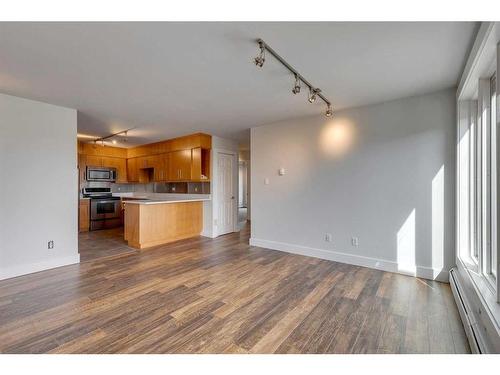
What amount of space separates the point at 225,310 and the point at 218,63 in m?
2.38

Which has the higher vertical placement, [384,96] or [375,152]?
[384,96]

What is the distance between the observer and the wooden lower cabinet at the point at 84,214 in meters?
5.87

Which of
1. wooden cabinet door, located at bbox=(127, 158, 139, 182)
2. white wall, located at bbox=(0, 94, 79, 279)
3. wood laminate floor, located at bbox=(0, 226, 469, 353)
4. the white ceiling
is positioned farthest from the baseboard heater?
wooden cabinet door, located at bbox=(127, 158, 139, 182)

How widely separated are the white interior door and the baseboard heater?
4312 millimetres

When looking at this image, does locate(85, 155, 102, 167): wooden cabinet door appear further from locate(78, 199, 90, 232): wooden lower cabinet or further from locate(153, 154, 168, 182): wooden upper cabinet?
locate(153, 154, 168, 182): wooden upper cabinet

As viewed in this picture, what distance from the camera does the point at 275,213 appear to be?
14.2ft

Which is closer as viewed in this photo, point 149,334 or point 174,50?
point 149,334

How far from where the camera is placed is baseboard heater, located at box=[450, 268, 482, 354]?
1585 mm

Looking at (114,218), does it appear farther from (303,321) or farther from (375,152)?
(375,152)

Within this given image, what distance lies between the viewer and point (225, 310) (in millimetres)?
2174

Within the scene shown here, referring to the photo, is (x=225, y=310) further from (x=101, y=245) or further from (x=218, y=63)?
(x=101, y=245)
